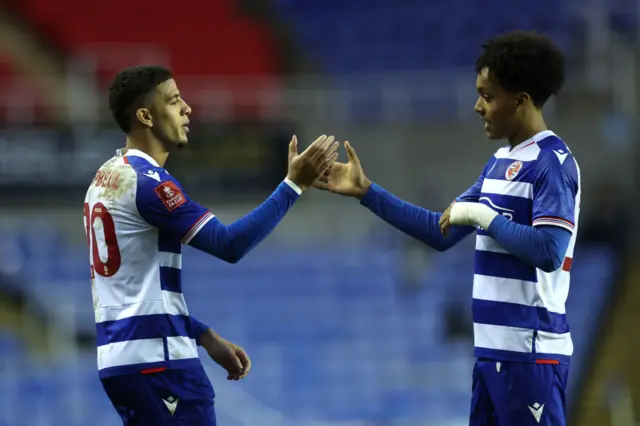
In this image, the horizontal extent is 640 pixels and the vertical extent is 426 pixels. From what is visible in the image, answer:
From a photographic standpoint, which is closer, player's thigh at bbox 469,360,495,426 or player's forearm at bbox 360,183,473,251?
player's thigh at bbox 469,360,495,426

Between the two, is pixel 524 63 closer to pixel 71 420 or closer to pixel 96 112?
pixel 71 420

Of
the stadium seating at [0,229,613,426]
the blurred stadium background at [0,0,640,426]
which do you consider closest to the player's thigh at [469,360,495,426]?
the blurred stadium background at [0,0,640,426]

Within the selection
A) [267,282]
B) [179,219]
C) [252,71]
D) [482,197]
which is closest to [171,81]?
[179,219]

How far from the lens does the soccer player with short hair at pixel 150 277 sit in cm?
355

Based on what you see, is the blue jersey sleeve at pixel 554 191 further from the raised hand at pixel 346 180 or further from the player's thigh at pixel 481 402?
the raised hand at pixel 346 180

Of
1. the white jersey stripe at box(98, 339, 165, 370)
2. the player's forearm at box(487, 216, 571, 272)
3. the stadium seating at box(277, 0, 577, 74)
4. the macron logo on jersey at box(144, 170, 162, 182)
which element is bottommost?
the white jersey stripe at box(98, 339, 165, 370)

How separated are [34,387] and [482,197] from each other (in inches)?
287

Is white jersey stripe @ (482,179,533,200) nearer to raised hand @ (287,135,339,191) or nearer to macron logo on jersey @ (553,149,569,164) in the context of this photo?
macron logo on jersey @ (553,149,569,164)

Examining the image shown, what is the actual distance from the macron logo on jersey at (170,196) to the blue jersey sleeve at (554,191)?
119cm

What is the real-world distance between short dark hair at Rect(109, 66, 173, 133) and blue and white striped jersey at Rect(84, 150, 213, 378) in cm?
25

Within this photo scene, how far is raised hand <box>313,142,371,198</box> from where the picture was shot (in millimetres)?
4070

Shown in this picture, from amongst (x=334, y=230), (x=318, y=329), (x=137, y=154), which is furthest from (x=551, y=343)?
(x=334, y=230)

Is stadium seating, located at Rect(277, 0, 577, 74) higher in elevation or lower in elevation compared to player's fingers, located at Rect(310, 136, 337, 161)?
higher

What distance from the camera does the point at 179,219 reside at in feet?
11.7
